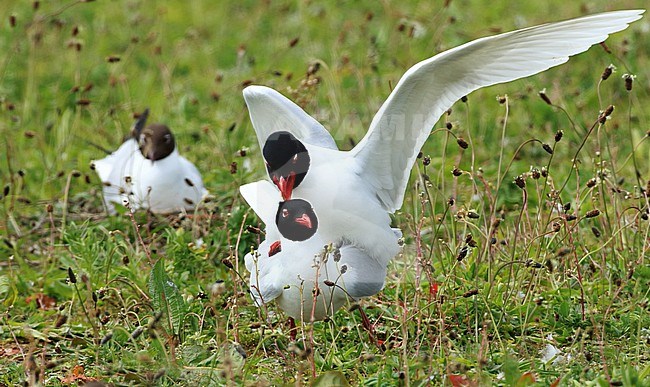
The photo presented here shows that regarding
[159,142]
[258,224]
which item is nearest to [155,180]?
[159,142]

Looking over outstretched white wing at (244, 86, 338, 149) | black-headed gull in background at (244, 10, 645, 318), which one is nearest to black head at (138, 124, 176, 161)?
outstretched white wing at (244, 86, 338, 149)

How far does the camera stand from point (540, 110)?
247 inches

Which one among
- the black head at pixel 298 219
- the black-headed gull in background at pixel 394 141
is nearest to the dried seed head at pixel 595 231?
the black-headed gull in background at pixel 394 141

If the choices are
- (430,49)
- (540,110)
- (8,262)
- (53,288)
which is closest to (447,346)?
(53,288)

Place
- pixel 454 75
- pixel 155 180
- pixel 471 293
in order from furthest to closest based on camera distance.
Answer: pixel 155 180 → pixel 471 293 → pixel 454 75

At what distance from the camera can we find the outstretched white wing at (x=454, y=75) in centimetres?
328

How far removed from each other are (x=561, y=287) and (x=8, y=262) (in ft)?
8.07

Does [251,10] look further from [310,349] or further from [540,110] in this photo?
[310,349]

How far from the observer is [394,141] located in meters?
3.52

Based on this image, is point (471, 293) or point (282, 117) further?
point (282, 117)

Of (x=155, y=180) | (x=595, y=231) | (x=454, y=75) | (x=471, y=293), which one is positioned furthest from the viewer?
(x=155, y=180)

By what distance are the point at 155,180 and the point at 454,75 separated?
237 centimetres

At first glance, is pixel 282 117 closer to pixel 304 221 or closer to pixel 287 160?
pixel 287 160

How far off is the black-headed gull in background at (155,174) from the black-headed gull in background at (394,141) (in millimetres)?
1748
